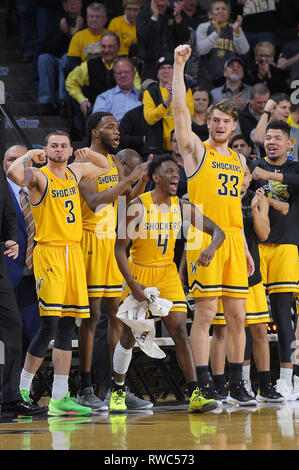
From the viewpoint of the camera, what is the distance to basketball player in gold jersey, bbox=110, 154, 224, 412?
21.7 feet

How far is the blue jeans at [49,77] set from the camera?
1195cm

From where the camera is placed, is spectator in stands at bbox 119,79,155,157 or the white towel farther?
spectator in stands at bbox 119,79,155,157

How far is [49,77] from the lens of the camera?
39.3 ft

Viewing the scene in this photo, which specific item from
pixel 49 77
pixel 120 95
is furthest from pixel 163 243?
pixel 49 77

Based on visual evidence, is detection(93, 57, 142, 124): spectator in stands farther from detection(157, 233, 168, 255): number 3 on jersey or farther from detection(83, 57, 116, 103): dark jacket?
detection(157, 233, 168, 255): number 3 on jersey

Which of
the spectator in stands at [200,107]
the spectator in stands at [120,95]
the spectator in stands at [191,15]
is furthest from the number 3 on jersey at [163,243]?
the spectator in stands at [191,15]

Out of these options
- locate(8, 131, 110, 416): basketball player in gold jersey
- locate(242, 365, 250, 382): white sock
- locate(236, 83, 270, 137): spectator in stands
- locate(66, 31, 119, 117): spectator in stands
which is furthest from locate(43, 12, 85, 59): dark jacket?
locate(242, 365, 250, 382): white sock

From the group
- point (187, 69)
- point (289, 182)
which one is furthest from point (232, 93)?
point (289, 182)

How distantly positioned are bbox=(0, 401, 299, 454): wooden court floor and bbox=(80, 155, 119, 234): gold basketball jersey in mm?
1468

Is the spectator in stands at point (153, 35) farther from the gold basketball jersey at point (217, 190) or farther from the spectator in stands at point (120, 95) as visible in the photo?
the gold basketball jersey at point (217, 190)

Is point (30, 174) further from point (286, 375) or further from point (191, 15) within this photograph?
point (191, 15)

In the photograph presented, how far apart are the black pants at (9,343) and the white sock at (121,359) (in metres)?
0.79

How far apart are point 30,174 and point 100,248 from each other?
2.87ft

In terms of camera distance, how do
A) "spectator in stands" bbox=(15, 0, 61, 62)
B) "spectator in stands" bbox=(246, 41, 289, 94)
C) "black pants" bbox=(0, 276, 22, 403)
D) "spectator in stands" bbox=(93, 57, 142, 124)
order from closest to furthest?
"black pants" bbox=(0, 276, 22, 403)
"spectator in stands" bbox=(93, 57, 142, 124)
"spectator in stands" bbox=(246, 41, 289, 94)
"spectator in stands" bbox=(15, 0, 61, 62)
